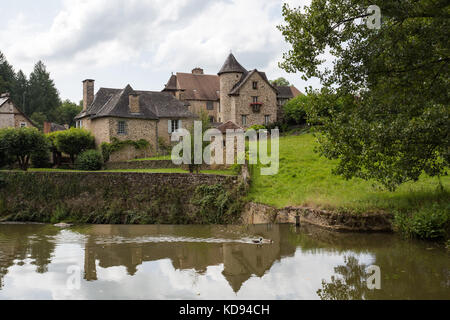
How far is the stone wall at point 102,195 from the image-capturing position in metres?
22.1

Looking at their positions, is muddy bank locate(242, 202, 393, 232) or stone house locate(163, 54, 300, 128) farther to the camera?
stone house locate(163, 54, 300, 128)

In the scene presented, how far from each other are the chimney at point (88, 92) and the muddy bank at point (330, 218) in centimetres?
3086

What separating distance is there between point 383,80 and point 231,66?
124 feet

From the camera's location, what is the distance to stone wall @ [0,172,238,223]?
72.6 ft

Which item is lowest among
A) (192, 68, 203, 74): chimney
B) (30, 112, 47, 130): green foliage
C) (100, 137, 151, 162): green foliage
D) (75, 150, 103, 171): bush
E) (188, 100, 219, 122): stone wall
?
(75, 150, 103, 171): bush

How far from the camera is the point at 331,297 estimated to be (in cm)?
764

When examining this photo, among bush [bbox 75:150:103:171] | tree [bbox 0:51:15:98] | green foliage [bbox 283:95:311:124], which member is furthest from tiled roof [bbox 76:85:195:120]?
tree [bbox 0:51:15:98]

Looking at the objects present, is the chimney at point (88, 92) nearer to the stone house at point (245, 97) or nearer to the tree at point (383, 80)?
the stone house at point (245, 97)

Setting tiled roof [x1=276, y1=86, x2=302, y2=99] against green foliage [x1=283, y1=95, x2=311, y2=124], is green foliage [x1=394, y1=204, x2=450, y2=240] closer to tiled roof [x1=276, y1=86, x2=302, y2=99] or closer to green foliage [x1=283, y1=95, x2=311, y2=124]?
green foliage [x1=283, y1=95, x2=311, y2=124]

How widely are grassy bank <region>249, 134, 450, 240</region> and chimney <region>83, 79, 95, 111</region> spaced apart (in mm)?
25039

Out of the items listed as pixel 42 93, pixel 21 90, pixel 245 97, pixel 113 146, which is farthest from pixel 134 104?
pixel 21 90

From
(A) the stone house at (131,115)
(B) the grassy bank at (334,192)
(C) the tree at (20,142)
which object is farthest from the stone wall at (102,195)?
(A) the stone house at (131,115)

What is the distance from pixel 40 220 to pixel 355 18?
2082 cm
